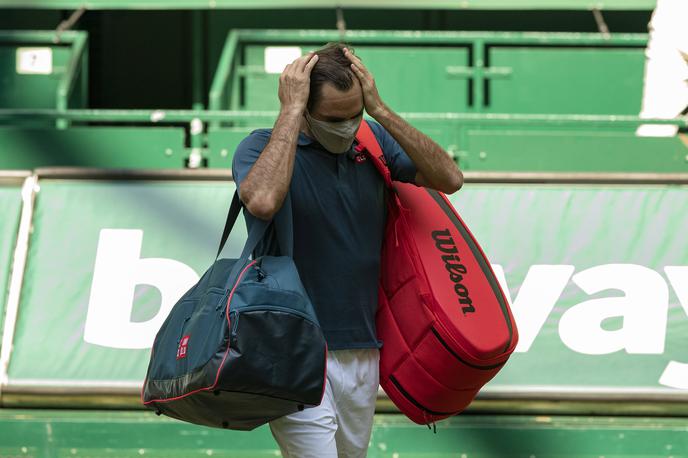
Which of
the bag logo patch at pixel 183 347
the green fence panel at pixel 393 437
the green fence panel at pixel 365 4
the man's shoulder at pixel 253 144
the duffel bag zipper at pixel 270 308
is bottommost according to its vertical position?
the green fence panel at pixel 393 437

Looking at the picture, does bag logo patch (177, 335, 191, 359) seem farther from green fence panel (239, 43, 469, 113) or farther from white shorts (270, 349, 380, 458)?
green fence panel (239, 43, 469, 113)

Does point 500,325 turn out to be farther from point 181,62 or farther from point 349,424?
point 181,62

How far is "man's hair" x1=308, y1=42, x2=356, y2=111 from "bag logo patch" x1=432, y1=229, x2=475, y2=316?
62 centimetres

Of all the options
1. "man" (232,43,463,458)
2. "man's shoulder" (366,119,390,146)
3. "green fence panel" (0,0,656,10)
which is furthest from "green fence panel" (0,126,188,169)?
"man" (232,43,463,458)

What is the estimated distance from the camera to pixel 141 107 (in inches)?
483

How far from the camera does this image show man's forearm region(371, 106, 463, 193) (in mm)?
3305

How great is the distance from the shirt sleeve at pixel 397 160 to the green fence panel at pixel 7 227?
3002mm

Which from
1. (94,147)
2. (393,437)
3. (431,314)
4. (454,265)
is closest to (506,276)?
(393,437)

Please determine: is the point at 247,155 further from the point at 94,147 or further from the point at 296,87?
the point at 94,147

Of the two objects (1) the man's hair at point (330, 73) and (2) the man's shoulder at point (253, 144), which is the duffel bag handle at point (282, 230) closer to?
(2) the man's shoulder at point (253, 144)

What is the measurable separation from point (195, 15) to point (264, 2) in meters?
1.68

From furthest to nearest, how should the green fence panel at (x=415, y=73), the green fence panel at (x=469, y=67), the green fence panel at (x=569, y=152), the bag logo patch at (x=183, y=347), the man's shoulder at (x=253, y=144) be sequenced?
the green fence panel at (x=415, y=73) < the green fence panel at (x=469, y=67) < the green fence panel at (x=569, y=152) < the man's shoulder at (x=253, y=144) < the bag logo patch at (x=183, y=347)

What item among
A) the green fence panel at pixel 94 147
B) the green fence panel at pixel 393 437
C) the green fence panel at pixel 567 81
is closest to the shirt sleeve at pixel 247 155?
the green fence panel at pixel 393 437

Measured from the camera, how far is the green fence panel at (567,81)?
9.11m
